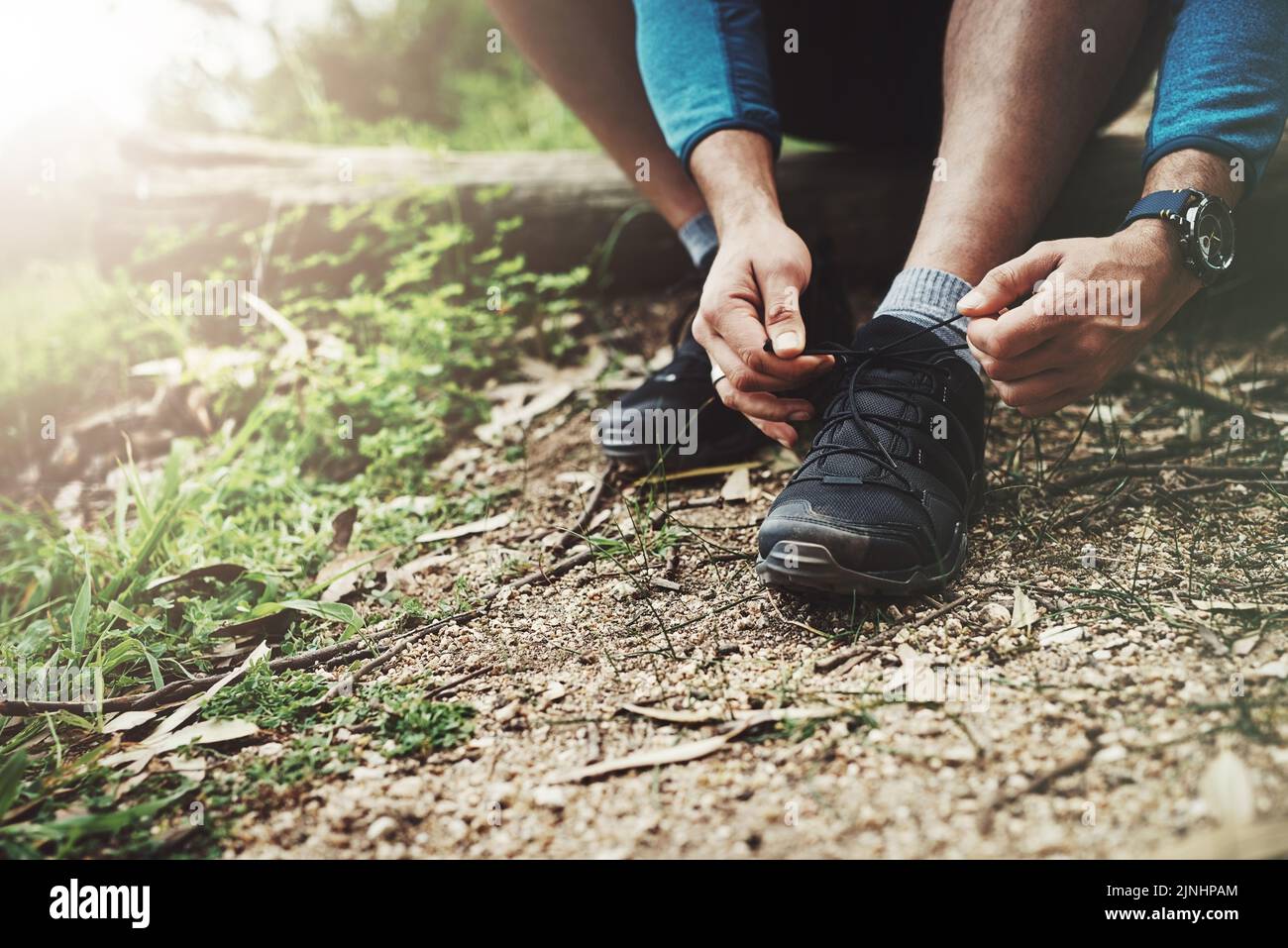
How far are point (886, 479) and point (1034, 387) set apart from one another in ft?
0.83

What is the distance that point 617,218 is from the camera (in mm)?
2500

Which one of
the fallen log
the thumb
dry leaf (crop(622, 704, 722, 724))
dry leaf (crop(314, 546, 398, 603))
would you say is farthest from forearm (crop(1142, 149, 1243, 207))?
dry leaf (crop(314, 546, 398, 603))

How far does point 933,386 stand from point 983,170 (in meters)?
0.35

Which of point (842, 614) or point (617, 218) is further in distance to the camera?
point (617, 218)

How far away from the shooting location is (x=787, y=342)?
1.26 meters

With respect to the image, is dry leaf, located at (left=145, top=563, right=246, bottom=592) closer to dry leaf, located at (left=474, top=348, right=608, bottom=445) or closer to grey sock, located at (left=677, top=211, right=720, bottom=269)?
dry leaf, located at (left=474, top=348, right=608, bottom=445)

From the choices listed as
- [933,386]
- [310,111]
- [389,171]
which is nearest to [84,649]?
[933,386]

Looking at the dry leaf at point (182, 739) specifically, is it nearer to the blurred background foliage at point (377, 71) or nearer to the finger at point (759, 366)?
the finger at point (759, 366)

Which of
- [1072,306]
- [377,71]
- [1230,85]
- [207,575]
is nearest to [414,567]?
[207,575]

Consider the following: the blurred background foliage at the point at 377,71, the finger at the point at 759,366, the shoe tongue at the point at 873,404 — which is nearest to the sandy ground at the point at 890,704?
the shoe tongue at the point at 873,404

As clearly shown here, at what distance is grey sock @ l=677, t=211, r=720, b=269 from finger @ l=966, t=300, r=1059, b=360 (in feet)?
2.55

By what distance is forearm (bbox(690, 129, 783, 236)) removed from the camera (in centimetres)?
146
